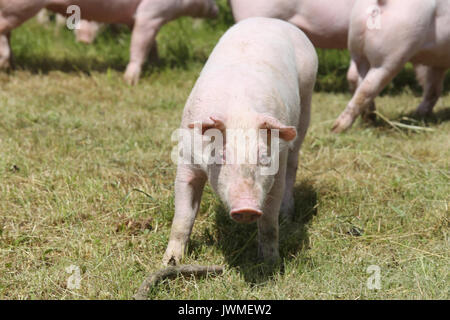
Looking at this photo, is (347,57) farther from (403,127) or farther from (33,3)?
(33,3)

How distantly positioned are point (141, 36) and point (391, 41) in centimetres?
277

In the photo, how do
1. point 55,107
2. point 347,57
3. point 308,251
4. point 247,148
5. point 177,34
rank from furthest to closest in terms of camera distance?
1. point 177,34
2. point 347,57
3. point 55,107
4. point 308,251
5. point 247,148

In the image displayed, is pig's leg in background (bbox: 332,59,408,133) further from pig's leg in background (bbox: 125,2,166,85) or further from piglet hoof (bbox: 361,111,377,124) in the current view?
pig's leg in background (bbox: 125,2,166,85)

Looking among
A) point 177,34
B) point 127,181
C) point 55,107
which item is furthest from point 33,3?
point 127,181

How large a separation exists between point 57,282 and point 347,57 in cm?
489

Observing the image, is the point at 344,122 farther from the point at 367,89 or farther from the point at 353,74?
the point at 353,74

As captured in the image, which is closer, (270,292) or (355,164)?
(270,292)

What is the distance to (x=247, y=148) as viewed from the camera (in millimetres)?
2227

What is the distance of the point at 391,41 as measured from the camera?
4367mm

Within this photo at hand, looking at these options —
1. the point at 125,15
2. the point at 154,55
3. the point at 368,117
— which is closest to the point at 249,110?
the point at 368,117

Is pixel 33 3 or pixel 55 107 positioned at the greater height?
pixel 33 3

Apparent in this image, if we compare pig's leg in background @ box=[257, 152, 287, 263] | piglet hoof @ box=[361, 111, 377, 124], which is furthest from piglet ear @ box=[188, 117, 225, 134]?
piglet hoof @ box=[361, 111, 377, 124]

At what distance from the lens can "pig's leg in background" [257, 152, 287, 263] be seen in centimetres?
268

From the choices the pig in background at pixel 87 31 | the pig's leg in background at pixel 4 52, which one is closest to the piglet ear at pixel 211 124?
the pig's leg in background at pixel 4 52
